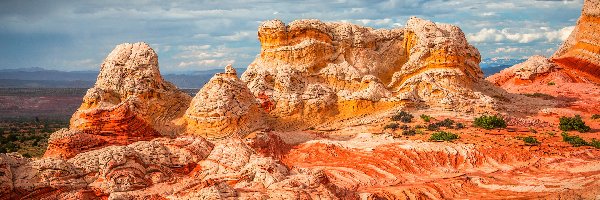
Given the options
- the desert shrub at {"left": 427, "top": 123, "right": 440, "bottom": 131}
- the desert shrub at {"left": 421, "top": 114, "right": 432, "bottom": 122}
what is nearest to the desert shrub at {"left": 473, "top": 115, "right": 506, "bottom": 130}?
the desert shrub at {"left": 427, "top": 123, "right": 440, "bottom": 131}

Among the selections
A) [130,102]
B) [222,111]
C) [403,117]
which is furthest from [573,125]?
[130,102]

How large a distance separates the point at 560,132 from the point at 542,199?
1070 centimetres

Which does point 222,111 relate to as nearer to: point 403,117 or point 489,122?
point 403,117

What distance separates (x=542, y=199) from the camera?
11.6 m

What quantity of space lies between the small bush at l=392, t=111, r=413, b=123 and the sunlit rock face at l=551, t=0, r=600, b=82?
2829 cm

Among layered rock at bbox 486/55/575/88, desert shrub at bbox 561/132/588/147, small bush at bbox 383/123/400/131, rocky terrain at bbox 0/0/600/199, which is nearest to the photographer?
rocky terrain at bbox 0/0/600/199

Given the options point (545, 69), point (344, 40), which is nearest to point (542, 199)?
point (344, 40)

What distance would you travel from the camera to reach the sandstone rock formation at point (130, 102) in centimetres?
1612

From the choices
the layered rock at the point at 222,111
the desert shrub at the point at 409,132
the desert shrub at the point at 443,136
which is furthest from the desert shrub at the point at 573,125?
the layered rock at the point at 222,111

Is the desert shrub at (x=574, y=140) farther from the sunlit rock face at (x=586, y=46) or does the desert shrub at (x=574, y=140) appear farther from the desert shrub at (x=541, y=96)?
the sunlit rock face at (x=586, y=46)

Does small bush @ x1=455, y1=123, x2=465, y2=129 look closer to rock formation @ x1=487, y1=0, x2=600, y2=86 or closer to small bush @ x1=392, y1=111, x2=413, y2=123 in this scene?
small bush @ x1=392, y1=111, x2=413, y2=123

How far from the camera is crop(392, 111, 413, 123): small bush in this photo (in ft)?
71.5

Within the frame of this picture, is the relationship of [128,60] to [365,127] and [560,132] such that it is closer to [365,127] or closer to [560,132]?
[365,127]

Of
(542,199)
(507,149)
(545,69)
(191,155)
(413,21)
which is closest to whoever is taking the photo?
(542,199)
